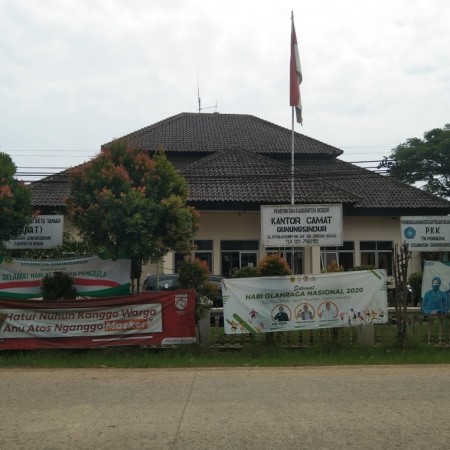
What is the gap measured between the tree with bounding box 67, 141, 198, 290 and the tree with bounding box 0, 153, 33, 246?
0.98 m

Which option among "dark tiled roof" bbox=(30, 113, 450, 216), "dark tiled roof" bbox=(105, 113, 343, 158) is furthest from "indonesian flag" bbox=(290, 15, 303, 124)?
"dark tiled roof" bbox=(105, 113, 343, 158)

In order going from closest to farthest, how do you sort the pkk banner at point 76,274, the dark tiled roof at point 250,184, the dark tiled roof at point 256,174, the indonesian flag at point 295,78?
the pkk banner at point 76,274, the indonesian flag at point 295,78, the dark tiled roof at point 250,184, the dark tiled roof at point 256,174

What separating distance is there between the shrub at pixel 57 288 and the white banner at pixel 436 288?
804cm

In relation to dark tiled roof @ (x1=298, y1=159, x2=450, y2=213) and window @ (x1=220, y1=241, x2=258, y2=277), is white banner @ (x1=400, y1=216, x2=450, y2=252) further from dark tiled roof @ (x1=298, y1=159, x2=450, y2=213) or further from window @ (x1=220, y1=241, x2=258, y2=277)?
window @ (x1=220, y1=241, x2=258, y2=277)

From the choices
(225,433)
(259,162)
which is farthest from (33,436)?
(259,162)

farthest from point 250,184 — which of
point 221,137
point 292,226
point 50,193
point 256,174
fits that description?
point 292,226

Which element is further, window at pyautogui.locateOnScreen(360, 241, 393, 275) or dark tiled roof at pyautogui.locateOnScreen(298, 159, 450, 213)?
window at pyautogui.locateOnScreen(360, 241, 393, 275)

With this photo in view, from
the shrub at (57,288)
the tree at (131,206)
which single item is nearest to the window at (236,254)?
the tree at (131,206)

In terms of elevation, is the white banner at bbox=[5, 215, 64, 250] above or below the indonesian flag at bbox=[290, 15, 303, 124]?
below

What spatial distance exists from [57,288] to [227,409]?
252 inches

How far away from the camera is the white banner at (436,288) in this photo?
1309 cm

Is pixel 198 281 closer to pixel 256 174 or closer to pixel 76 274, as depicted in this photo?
pixel 76 274

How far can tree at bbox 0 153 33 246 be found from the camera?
467 inches

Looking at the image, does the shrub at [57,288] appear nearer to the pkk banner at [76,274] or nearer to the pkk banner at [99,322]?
the pkk banner at [76,274]
